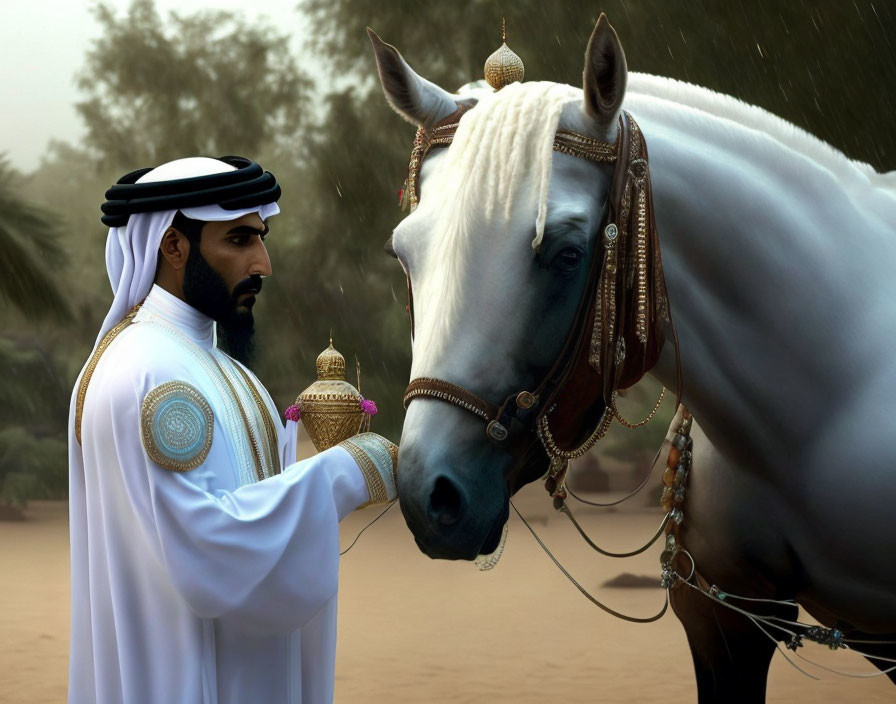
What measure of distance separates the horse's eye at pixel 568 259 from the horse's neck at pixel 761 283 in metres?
0.24

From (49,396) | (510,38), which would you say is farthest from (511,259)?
(49,396)

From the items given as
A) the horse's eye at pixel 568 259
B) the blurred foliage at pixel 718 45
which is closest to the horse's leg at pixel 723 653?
the horse's eye at pixel 568 259

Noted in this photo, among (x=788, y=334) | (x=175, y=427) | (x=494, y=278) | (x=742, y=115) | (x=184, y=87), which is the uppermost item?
(x=184, y=87)

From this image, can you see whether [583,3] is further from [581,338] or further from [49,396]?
[581,338]

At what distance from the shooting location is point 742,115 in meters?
1.90

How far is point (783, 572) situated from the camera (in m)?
1.88

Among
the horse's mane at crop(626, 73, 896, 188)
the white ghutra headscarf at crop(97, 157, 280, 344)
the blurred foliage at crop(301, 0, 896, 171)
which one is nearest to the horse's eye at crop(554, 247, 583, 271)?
the horse's mane at crop(626, 73, 896, 188)

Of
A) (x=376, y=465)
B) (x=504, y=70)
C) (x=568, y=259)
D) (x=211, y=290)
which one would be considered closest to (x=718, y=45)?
(x=504, y=70)

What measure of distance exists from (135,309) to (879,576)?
1.47m

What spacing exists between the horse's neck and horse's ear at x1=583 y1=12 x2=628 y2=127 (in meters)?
0.17

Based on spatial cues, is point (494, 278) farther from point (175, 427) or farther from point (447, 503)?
point (175, 427)

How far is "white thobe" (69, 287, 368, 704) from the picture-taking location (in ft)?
→ 5.90

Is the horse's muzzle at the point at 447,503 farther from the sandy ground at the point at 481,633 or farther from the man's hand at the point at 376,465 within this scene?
the sandy ground at the point at 481,633

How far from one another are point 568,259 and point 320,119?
1438 centimetres
